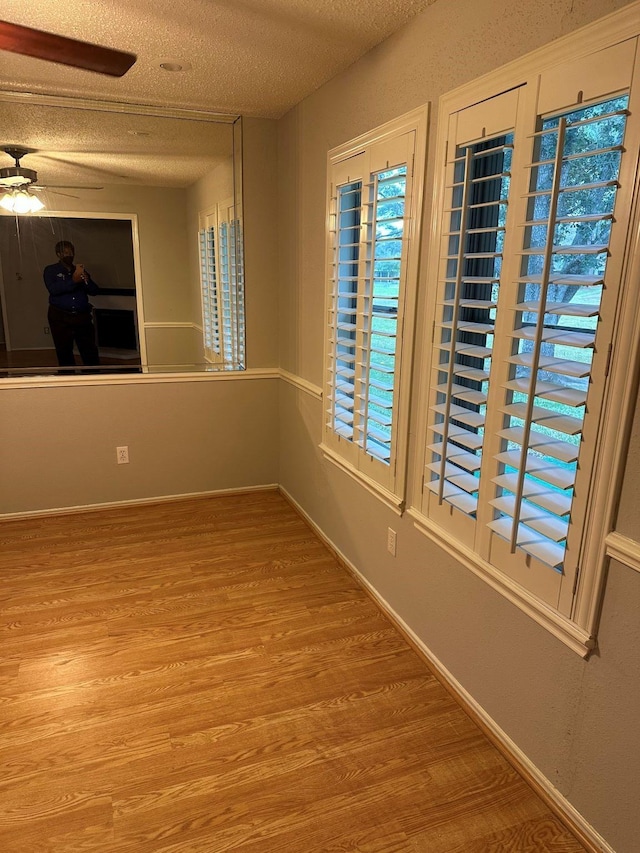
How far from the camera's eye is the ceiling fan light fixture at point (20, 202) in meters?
3.10

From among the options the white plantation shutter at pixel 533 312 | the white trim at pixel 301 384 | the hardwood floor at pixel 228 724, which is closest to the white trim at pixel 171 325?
the white trim at pixel 301 384

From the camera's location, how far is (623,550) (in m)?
1.36

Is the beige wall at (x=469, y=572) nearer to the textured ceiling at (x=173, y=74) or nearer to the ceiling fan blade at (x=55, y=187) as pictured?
the textured ceiling at (x=173, y=74)

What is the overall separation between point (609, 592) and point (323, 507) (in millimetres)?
1946

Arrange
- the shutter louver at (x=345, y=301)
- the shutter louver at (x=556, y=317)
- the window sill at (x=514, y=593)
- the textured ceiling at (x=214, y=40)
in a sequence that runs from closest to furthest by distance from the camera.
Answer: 1. the shutter louver at (x=556, y=317)
2. the window sill at (x=514, y=593)
3. the textured ceiling at (x=214, y=40)
4. the shutter louver at (x=345, y=301)

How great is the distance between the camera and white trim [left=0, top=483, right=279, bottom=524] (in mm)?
3484

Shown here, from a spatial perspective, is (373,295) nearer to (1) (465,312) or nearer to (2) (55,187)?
(1) (465,312)

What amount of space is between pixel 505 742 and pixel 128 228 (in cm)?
313

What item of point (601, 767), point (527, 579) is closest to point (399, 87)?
point (527, 579)

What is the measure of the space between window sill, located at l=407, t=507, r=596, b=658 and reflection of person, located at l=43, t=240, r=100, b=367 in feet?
7.34

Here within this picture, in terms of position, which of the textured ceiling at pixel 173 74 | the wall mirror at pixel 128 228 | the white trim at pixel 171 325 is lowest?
the white trim at pixel 171 325

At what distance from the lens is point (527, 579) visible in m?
1.67

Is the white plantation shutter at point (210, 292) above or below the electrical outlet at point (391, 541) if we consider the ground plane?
above

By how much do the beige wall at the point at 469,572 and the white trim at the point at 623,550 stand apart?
23 mm
